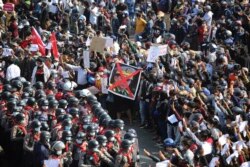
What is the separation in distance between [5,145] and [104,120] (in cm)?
219

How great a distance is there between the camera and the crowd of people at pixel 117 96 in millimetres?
15445

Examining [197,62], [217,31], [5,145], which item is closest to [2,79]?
[5,145]

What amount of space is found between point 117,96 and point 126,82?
0.48 meters

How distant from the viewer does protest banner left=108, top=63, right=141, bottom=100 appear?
1986 cm

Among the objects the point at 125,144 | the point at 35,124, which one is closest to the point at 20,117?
the point at 35,124

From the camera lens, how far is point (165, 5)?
94.2 ft

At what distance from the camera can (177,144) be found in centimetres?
1678

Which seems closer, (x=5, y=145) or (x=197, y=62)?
(x=5, y=145)

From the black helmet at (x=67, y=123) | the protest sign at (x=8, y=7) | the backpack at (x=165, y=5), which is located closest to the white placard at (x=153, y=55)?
the black helmet at (x=67, y=123)

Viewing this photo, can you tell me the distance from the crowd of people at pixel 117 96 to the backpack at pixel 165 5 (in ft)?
0.13

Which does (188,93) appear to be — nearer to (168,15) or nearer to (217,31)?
(217,31)

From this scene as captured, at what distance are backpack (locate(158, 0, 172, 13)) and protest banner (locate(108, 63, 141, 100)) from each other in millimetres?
9055

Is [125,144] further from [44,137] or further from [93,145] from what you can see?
[44,137]

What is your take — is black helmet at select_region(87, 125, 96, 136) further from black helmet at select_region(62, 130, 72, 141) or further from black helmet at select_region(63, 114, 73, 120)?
black helmet at select_region(63, 114, 73, 120)
